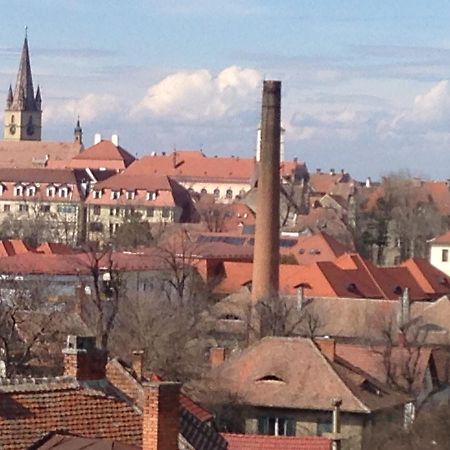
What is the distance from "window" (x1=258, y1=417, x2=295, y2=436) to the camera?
129ft

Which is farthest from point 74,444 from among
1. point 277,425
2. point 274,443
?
point 277,425

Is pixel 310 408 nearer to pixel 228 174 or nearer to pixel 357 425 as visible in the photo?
→ pixel 357 425

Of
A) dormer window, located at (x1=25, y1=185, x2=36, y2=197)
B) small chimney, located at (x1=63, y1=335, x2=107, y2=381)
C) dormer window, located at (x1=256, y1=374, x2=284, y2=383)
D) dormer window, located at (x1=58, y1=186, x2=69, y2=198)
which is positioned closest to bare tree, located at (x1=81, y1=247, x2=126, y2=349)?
dormer window, located at (x1=256, y1=374, x2=284, y2=383)

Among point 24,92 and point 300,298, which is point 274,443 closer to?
point 300,298

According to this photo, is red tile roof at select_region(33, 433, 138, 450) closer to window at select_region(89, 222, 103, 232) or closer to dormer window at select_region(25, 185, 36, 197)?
window at select_region(89, 222, 103, 232)

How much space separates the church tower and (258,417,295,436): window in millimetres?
153626

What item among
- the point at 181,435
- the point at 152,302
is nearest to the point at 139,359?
the point at 181,435

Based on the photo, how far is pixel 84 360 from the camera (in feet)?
50.9

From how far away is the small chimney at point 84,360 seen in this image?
50.5 ft

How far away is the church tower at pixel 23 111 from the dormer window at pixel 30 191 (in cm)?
5692

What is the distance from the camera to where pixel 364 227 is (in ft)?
351

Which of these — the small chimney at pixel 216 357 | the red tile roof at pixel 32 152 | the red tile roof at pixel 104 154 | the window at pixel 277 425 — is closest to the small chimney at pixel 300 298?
the small chimney at pixel 216 357

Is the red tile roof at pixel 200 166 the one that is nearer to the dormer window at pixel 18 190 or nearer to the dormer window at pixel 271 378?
the dormer window at pixel 18 190

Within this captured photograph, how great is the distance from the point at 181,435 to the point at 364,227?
90795 millimetres
